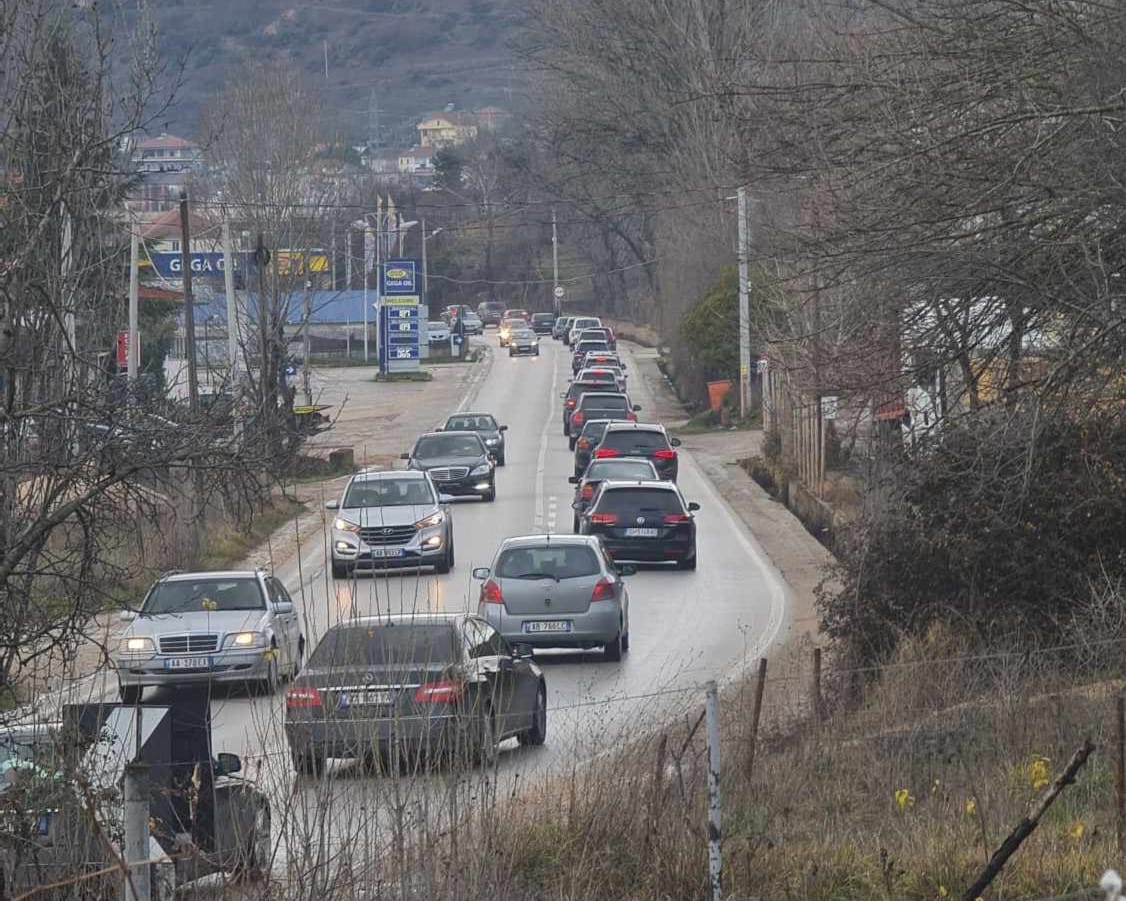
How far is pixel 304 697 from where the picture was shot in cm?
931

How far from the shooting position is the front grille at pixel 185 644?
17906mm

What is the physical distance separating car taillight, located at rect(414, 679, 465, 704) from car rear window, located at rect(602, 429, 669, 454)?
95.7 feet

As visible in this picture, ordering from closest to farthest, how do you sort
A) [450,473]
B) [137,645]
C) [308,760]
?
[308,760], [137,645], [450,473]

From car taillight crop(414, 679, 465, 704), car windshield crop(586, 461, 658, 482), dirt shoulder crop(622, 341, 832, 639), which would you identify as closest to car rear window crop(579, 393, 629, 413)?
dirt shoulder crop(622, 341, 832, 639)

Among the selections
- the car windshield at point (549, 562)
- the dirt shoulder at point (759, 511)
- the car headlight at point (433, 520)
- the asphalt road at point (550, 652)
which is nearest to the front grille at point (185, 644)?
the asphalt road at point (550, 652)

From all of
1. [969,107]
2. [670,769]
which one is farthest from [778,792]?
[969,107]

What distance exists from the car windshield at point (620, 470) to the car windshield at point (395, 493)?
4.70 m

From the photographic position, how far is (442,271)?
426 ft

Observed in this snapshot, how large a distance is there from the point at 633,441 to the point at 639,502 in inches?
423

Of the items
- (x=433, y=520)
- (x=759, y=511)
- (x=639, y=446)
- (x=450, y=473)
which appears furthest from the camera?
(x=639, y=446)

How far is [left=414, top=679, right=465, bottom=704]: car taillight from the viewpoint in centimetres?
809

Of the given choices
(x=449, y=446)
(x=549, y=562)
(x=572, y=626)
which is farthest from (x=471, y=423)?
(x=572, y=626)

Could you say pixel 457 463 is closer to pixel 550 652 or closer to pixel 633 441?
pixel 633 441

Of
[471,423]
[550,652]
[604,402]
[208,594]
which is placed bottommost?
[550,652]
